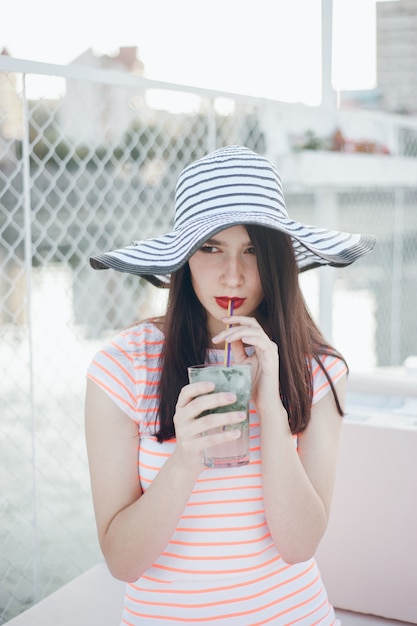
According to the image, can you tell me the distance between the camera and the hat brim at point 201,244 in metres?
1.20

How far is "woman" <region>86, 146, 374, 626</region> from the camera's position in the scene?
1205 millimetres

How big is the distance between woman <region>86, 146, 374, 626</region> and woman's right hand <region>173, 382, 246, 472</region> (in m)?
0.10

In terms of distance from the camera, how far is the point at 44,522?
10.6 feet

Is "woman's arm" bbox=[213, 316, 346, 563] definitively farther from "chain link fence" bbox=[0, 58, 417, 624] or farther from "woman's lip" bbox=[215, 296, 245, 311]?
"chain link fence" bbox=[0, 58, 417, 624]

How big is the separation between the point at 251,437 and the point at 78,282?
2222 millimetres

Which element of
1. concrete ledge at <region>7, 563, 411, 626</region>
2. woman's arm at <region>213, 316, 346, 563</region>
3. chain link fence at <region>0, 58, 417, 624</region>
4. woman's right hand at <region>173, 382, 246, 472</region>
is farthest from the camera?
chain link fence at <region>0, 58, 417, 624</region>

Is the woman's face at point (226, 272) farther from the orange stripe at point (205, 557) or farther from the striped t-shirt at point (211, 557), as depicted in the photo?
the orange stripe at point (205, 557)

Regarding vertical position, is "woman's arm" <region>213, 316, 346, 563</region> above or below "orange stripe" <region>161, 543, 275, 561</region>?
above

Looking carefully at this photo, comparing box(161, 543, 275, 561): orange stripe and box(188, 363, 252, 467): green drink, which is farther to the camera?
box(161, 543, 275, 561): orange stripe

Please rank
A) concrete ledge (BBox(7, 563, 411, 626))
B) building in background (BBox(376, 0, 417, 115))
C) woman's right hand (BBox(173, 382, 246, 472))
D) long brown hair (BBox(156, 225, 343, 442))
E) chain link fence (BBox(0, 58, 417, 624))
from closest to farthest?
1. woman's right hand (BBox(173, 382, 246, 472))
2. long brown hair (BBox(156, 225, 343, 442))
3. concrete ledge (BBox(7, 563, 411, 626))
4. chain link fence (BBox(0, 58, 417, 624))
5. building in background (BBox(376, 0, 417, 115))

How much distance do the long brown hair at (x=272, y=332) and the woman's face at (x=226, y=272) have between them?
0.02 m

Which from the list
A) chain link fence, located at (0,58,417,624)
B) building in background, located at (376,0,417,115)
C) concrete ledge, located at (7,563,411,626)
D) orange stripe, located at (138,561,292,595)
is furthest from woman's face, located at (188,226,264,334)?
building in background, located at (376,0,417,115)

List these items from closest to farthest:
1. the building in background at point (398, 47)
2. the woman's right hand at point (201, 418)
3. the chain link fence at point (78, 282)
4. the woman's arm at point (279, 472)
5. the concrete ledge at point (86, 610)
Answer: the woman's right hand at point (201, 418) → the woman's arm at point (279, 472) → the concrete ledge at point (86, 610) → the chain link fence at point (78, 282) → the building in background at point (398, 47)

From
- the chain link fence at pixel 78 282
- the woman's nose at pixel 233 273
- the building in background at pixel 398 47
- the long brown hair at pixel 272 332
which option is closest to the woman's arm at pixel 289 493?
the long brown hair at pixel 272 332
